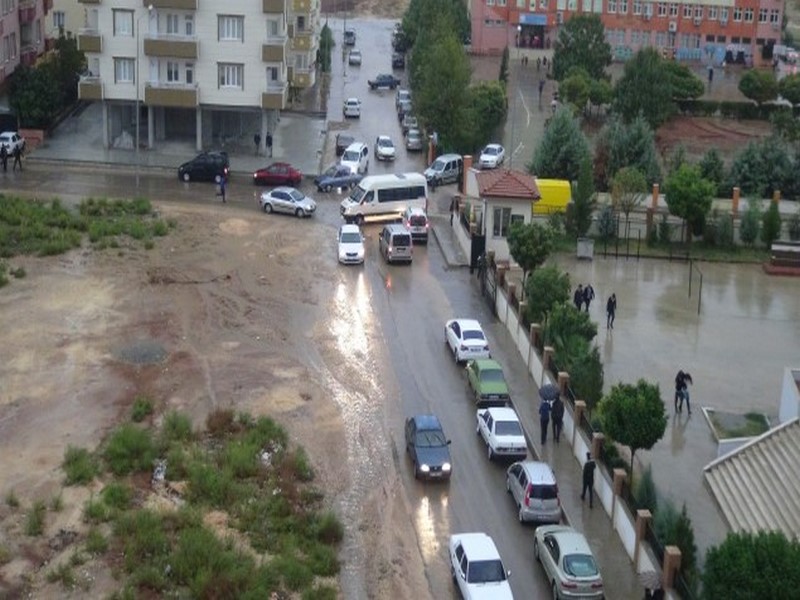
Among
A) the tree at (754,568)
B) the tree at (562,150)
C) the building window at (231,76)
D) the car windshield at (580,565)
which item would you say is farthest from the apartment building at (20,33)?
the tree at (754,568)

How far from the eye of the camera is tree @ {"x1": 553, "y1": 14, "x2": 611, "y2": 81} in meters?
72.8

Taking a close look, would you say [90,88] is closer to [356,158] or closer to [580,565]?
[356,158]

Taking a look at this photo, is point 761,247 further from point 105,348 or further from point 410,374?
point 105,348

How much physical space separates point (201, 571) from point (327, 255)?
2135 centimetres

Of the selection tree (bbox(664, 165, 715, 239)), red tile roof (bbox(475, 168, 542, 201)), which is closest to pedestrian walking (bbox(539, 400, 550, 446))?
red tile roof (bbox(475, 168, 542, 201))

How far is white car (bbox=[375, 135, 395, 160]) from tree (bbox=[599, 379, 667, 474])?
32.2m

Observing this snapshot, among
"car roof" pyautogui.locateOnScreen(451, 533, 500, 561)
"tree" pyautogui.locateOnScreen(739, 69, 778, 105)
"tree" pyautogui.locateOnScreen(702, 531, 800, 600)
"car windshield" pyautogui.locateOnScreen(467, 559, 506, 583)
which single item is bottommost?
"car windshield" pyautogui.locateOnScreen(467, 559, 506, 583)

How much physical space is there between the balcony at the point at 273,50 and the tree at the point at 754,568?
3752 cm

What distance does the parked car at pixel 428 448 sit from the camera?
2792 cm

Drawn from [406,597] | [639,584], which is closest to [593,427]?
[639,584]

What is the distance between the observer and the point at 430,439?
28.6m

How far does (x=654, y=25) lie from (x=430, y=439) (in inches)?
2397

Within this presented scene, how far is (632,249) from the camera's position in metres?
46.3

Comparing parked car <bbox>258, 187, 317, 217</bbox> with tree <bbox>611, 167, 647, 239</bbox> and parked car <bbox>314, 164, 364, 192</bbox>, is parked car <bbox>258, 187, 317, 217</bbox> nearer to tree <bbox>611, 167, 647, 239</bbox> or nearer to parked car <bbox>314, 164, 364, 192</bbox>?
parked car <bbox>314, 164, 364, 192</bbox>
